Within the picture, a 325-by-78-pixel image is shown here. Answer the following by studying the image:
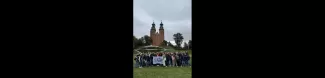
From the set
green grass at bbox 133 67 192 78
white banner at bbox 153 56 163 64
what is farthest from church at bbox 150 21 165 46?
green grass at bbox 133 67 192 78

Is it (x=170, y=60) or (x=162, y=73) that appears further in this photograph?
(x=170, y=60)

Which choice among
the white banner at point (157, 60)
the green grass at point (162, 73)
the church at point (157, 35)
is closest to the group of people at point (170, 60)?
the white banner at point (157, 60)

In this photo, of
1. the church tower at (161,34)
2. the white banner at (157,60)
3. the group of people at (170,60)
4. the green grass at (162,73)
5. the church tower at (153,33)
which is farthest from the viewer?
A: the church tower at (161,34)

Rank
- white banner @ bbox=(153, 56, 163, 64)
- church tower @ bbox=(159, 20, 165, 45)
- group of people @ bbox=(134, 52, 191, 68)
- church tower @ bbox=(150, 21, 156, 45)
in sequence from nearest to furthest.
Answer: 1. group of people @ bbox=(134, 52, 191, 68)
2. white banner @ bbox=(153, 56, 163, 64)
3. church tower @ bbox=(150, 21, 156, 45)
4. church tower @ bbox=(159, 20, 165, 45)

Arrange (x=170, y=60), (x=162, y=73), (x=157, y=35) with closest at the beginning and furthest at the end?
(x=162, y=73)
(x=170, y=60)
(x=157, y=35)

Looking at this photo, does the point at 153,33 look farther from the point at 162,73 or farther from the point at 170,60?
the point at 162,73

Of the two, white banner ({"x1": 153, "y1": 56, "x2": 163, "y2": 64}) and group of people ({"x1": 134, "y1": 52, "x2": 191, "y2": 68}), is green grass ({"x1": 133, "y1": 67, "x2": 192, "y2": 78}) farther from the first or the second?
white banner ({"x1": 153, "y1": 56, "x2": 163, "y2": 64})

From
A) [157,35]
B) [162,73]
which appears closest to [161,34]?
[157,35]

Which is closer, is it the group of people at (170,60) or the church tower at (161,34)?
the group of people at (170,60)

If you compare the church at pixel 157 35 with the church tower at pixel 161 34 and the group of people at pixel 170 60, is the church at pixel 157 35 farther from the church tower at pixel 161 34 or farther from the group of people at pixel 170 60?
the group of people at pixel 170 60
